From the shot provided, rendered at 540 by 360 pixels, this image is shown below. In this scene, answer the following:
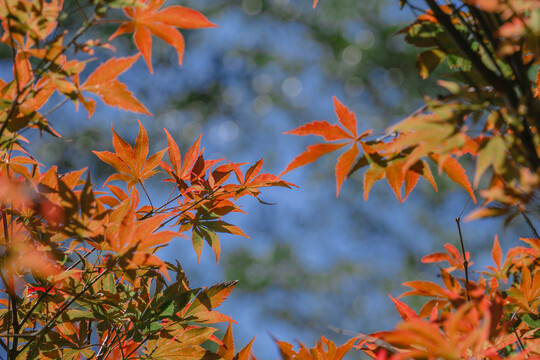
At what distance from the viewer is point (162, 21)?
475 mm

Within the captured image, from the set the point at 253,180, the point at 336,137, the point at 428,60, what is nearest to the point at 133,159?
the point at 253,180

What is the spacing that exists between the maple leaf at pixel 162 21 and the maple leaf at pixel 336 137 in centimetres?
17

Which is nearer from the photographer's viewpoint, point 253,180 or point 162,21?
point 162,21

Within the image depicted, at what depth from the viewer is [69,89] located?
0.43m

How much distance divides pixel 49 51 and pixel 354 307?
544 cm

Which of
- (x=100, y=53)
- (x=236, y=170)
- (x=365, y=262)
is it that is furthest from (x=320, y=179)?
(x=236, y=170)

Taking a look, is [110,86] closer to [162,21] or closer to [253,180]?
[162,21]

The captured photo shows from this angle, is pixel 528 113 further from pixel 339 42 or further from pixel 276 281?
pixel 339 42

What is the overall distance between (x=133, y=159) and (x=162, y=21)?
243mm

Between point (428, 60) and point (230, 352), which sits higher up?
point (428, 60)

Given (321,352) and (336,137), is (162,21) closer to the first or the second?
(336,137)

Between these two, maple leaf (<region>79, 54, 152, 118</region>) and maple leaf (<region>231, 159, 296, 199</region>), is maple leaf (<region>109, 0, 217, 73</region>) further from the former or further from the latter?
maple leaf (<region>231, 159, 296, 199</region>)

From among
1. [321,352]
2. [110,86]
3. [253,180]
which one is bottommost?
[321,352]

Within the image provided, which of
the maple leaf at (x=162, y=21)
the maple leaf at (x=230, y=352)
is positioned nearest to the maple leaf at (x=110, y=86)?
the maple leaf at (x=162, y=21)
